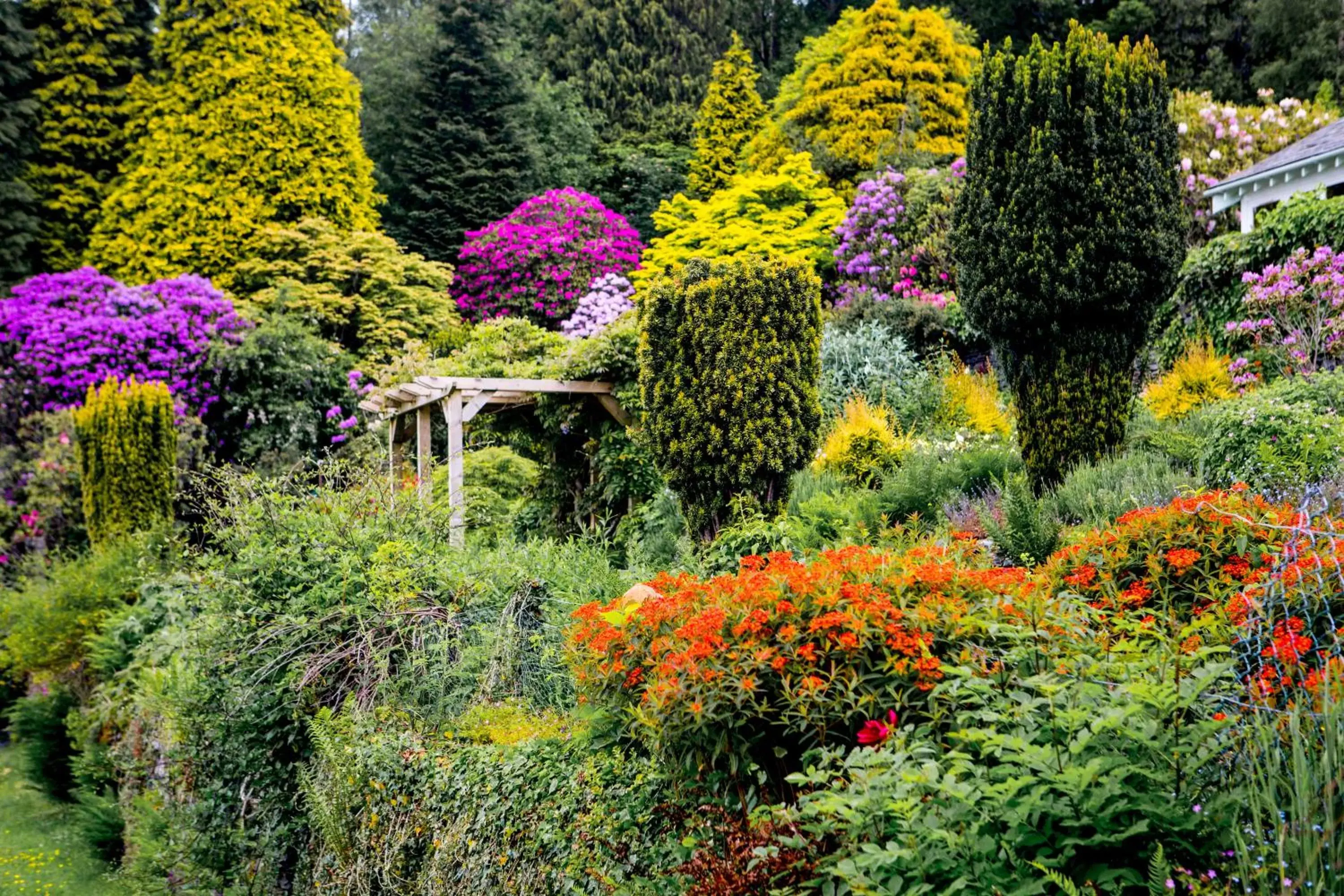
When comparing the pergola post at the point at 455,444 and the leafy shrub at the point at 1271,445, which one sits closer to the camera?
the leafy shrub at the point at 1271,445

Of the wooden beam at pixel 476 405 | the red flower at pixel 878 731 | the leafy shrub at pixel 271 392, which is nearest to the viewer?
the red flower at pixel 878 731

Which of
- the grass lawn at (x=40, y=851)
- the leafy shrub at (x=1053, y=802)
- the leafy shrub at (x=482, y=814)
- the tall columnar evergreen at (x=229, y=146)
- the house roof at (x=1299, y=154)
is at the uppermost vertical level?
the tall columnar evergreen at (x=229, y=146)

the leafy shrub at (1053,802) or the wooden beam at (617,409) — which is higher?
the wooden beam at (617,409)

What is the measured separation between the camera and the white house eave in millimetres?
12797

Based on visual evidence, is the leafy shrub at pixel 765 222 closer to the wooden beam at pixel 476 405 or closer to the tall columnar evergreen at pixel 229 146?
the tall columnar evergreen at pixel 229 146

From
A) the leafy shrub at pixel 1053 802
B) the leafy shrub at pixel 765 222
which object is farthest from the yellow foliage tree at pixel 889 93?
the leafy shrub at pixel 1053 802

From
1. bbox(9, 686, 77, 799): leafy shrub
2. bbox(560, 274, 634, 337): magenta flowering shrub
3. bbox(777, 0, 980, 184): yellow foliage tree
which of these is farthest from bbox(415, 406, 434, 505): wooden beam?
bbox(777, 0, 980, 184): yellow foliage tree

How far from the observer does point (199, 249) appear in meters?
18.4

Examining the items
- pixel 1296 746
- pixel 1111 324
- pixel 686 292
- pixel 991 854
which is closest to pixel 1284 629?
pixel 1296 746

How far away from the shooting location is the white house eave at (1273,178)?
504 inches

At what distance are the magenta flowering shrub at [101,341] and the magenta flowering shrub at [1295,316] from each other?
13414 mm

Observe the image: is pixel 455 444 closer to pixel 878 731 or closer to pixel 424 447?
pixel 424 447

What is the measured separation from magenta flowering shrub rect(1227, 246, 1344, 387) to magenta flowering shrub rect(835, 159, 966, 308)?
5.69 meters

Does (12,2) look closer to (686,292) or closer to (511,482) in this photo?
(511,482)
